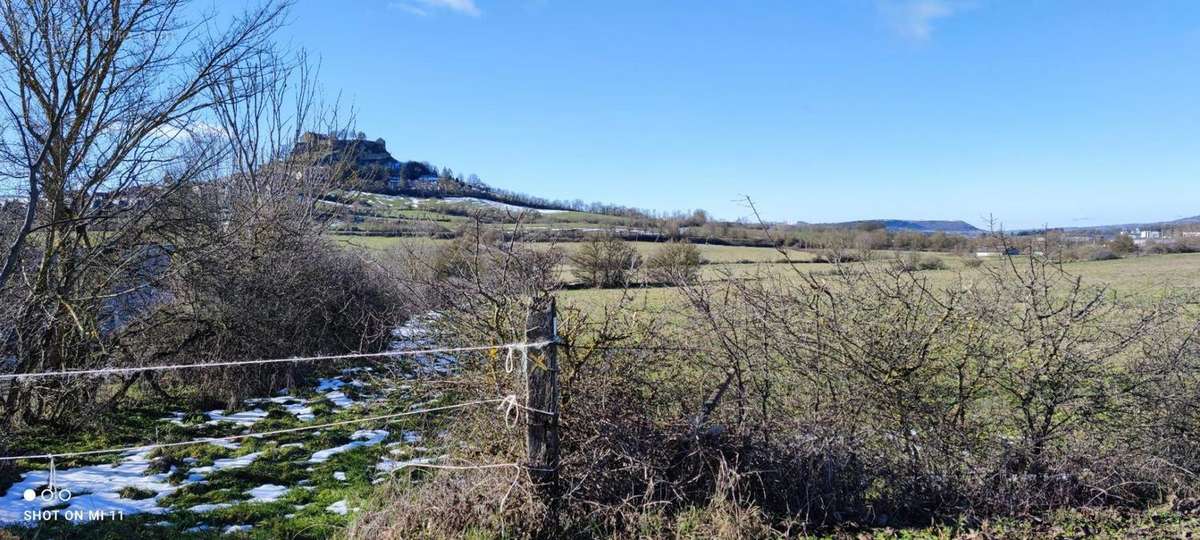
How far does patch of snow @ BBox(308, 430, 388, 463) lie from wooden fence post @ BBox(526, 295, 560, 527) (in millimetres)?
3582

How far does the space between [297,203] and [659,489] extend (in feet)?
45.5

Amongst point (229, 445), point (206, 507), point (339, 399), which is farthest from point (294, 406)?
point (206, 507)

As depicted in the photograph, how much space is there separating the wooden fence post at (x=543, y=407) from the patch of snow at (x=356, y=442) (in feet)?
11.8

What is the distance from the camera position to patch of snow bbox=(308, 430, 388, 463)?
6.68 m

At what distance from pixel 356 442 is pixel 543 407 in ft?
13.6

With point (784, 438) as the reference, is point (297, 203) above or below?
above

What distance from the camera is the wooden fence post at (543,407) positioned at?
3.97 metres

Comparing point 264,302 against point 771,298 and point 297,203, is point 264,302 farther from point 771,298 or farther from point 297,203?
point 771,298

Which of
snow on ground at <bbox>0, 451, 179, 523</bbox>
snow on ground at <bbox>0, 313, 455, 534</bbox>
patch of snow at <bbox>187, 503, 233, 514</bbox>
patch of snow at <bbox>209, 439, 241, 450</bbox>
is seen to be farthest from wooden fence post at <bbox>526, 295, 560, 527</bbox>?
patch of snow at <bbox>209, 439, 241, 450</bbox>

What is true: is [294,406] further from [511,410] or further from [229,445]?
[511,410]

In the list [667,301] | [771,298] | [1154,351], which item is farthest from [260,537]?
[1154,351]

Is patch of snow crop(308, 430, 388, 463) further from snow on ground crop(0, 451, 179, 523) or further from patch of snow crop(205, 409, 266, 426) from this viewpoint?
patch of snow crop(205, 409, 266, 426)

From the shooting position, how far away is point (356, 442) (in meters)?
7.23

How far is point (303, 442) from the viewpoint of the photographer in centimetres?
725
